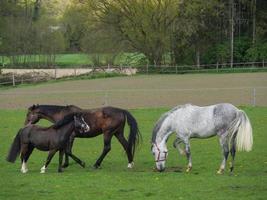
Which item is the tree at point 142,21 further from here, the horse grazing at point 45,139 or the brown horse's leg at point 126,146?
the horse grazing at point 45,139

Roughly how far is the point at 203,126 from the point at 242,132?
3.06 feet

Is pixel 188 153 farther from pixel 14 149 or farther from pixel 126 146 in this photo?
pixel 14 149

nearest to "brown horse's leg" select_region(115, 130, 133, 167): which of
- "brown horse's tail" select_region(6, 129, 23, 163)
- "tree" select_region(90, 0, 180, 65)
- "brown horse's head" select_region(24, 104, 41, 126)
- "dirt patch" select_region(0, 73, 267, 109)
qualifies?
"brown horse's head" select_region(24, 104, 41, 126)

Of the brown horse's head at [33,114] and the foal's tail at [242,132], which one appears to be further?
the brown horse's head at [33,114]

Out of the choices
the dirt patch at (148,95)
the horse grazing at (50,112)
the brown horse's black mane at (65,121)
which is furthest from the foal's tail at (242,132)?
the dirt patch at (148,95)


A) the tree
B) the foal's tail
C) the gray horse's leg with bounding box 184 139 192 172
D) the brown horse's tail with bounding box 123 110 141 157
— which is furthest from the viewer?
the tree

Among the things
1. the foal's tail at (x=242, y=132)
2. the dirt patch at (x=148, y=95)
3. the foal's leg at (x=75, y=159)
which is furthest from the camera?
the dirt patch at (x=148, y=95)

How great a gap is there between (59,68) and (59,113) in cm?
4989

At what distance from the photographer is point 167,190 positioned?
1049cm

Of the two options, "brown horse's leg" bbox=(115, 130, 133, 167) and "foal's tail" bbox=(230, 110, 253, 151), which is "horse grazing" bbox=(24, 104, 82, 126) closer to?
"brown horse's leg" bbox=(115, 130, 133, 167)

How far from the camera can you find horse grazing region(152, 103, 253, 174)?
496 inches

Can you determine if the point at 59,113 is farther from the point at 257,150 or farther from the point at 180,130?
the point at 257,150

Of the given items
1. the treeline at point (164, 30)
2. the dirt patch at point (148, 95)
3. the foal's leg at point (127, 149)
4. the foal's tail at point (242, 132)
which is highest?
the treeline at point (164, 30)

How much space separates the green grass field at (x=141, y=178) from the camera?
33.5 ft
